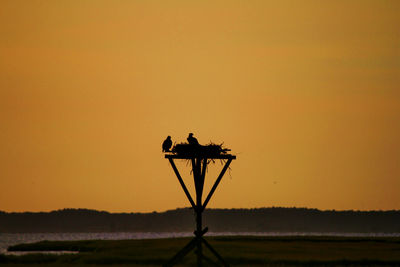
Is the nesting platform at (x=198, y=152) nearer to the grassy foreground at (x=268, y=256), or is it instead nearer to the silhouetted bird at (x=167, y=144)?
the silhouetted bird at (x=167, y=144)

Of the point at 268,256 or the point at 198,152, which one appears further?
the point at 268,256

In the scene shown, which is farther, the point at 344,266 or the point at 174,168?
the point at 344,266

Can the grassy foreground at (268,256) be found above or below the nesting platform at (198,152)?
below

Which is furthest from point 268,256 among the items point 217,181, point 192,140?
point 192,140

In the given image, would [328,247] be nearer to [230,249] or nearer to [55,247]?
[230,249]

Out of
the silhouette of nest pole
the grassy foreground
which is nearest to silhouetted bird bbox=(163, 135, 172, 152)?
the silhouette of nest pole

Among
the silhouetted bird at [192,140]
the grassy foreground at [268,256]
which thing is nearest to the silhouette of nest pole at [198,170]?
the silhouetted bird at [192,140]

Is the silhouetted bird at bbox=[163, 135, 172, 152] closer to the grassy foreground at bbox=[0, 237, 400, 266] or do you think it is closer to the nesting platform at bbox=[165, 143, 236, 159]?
the nesting platform at bbox=[165, 143, 236, 159]

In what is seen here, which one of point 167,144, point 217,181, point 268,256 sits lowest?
point 268,256

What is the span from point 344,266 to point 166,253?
20.7 m

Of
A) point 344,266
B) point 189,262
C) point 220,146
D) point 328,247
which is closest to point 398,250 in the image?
point 328,247

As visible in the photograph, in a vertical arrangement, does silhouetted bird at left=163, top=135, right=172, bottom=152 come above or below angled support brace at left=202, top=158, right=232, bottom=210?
above

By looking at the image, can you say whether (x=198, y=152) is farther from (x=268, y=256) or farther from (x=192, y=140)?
(x=268, y=256)

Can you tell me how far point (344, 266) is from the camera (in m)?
59.6
